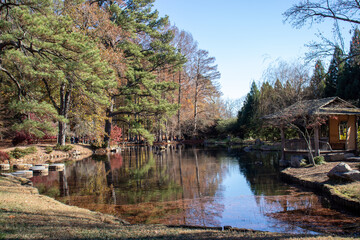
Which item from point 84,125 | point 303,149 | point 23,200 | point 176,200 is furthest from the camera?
point 84,125

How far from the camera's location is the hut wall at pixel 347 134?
1719 cm

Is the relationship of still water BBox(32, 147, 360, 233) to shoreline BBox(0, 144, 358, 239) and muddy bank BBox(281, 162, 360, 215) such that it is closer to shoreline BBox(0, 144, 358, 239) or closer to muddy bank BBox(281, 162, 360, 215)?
muddy bank BBox(281, 162, 360, 215)

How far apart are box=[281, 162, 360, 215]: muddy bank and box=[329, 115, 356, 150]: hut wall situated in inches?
175

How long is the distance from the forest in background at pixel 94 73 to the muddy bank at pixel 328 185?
9.97 metres

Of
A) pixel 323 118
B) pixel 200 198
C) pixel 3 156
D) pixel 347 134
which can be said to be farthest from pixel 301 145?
pixel 3 156

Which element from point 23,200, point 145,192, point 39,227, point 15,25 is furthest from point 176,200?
point 15,25

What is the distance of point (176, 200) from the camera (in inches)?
382

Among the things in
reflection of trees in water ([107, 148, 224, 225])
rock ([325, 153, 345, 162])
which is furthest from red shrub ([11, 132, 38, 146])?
rock ([325, 153, 345, 162])

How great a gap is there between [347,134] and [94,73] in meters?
14.6

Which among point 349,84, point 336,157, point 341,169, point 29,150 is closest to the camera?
point 341,169

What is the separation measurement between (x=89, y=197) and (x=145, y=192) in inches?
78.3

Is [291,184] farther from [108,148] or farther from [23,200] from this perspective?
[108,148]

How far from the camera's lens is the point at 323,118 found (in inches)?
650

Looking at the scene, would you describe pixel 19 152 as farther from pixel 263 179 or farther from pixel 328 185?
pixel 328 185
